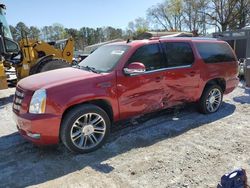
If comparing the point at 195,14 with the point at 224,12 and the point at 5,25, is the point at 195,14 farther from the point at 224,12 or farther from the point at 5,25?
the point at 5,25

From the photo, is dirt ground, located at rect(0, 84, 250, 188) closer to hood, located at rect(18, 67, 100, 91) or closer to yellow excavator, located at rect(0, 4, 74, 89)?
hood, located at rect(18, 67, 100, 91)

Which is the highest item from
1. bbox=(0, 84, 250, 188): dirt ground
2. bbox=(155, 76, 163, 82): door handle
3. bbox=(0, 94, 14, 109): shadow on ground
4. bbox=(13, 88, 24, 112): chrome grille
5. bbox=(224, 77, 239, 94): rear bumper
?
bbox=(155, 76, 163, 82): door handle

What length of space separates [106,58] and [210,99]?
108 inches

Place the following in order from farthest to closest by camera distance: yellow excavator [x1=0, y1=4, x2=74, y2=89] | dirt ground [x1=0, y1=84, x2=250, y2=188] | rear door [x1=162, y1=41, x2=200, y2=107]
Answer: yellow excavator [x1=0, y1=4, x2=74, y2=89], rear door [x1=162, y1=41, x2=200, y2=107], dirt ground [x1=0, y1=84, x2=250, y2=188]

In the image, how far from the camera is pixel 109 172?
160 inches

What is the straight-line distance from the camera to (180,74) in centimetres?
582

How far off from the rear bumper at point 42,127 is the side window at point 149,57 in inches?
70.8

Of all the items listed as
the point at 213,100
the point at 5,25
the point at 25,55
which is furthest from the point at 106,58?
the point at 5,25

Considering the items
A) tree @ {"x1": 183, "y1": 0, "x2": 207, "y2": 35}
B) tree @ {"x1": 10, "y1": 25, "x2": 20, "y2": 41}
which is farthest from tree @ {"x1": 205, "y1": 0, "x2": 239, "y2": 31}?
tree @ {"x1": 10, "y1": 25, "x2": 20, "y2": 41}

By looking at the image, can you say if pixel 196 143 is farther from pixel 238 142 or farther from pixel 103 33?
pixel 103 33

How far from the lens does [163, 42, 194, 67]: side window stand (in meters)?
5.73

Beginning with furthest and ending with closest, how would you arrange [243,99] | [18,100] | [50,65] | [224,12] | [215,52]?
[224,12] → [50,65] → [243,99] → [215,52] → [18,100]

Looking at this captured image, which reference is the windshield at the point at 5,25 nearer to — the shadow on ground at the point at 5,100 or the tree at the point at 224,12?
the shadow on ground at the point at 5,100

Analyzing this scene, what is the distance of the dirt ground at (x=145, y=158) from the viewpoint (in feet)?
12.6
